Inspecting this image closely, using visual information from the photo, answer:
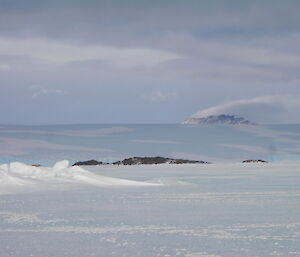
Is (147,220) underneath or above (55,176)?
underneath

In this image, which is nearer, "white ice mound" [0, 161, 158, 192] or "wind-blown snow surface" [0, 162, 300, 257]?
"wind-blown snow surface" [0, 162, 300, 257]

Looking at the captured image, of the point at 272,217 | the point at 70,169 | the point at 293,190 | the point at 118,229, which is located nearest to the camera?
the point at 118,229

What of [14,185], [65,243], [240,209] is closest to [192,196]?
[240,209]

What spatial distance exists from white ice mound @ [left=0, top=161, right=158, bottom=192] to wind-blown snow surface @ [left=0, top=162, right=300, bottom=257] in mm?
1103

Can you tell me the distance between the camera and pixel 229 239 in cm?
1698

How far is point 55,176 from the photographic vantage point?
3922cm

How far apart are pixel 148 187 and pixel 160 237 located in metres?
17.9

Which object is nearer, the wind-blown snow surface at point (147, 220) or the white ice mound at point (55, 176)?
the wind-blown snow surface at point (147, 220)

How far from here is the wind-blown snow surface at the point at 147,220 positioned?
51.8ft

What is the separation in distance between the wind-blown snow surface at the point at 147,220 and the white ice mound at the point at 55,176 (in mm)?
1103

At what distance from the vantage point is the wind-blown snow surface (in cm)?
1579

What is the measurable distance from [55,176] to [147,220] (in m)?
19.1

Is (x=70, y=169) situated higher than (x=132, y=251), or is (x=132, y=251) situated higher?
(x=70, y=169)

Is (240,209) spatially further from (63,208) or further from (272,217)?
(63,208)
